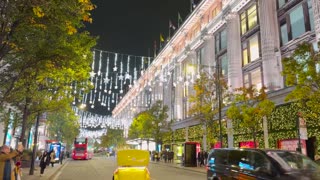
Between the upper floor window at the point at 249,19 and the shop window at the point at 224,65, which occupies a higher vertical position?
the upper floor window at the point at 249,19

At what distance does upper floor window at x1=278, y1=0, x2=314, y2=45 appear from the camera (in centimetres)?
2441

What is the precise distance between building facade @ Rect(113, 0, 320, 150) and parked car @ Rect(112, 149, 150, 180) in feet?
54.3

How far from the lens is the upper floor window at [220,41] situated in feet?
128

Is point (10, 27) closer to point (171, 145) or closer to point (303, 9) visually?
point (303, 9)

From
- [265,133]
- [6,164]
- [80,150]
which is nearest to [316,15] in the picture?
[265,133]

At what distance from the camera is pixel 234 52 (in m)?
34.2

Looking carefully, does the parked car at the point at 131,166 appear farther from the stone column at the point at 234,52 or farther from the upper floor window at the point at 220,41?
the upper floor window at the point at 220,41

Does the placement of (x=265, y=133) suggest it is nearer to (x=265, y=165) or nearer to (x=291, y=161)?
(x=291, y=161)

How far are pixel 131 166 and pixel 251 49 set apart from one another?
24.5m

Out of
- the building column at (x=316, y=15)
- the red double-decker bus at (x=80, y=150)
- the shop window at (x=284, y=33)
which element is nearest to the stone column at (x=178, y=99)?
the red double-decker bus at (x=80, y=150)

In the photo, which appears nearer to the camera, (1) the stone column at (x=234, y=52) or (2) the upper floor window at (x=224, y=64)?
(1) the stone column at (x=234, y=52)

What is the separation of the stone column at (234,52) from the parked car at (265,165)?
23313mm

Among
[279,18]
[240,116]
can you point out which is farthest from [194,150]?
[279,18]

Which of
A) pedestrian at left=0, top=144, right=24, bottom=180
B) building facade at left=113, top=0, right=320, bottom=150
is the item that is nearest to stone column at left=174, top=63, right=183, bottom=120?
→ building facade at left=113, top=0, right=320, bottom=150
